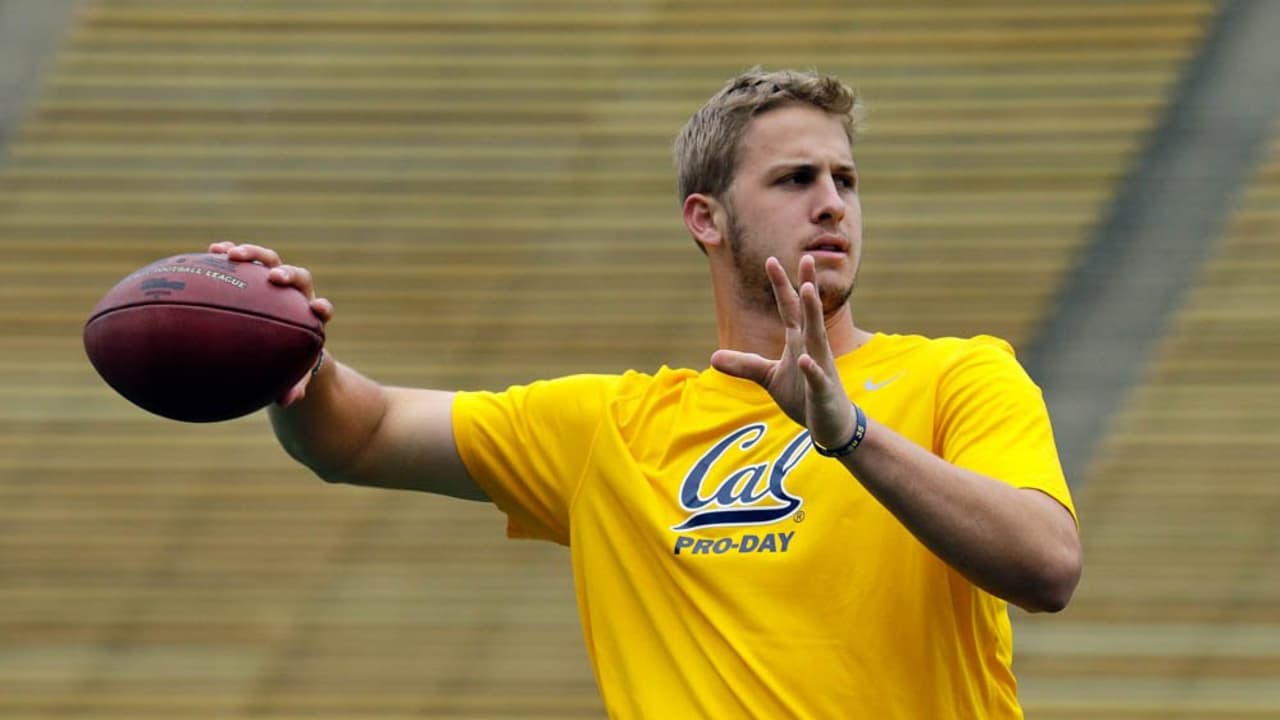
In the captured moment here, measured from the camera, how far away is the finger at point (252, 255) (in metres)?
2.40

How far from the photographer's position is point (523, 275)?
5844 mm

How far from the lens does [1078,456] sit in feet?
17.7

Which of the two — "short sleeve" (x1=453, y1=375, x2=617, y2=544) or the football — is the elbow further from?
the football

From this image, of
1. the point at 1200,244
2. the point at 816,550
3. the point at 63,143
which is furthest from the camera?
the point at 63,143

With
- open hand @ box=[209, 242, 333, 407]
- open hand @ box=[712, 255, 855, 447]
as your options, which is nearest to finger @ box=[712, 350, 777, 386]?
open hand @ box=[712, 255, 855, 447]

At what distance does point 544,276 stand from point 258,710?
5.75 feet

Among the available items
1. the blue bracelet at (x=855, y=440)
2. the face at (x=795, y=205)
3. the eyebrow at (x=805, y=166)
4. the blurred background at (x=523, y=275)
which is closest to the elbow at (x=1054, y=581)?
the blue bracelet at (x=855, y=440)

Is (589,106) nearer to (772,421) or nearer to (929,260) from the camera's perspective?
(929,260)

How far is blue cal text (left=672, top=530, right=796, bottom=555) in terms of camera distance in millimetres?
2127

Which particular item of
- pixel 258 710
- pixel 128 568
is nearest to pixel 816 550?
pixel 258 710

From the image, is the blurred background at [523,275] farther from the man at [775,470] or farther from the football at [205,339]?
the football at [205,339]

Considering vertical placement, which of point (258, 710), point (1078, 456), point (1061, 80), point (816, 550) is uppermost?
point (816, 550)

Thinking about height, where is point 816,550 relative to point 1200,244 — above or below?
above

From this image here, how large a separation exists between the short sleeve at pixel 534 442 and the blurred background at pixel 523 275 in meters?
2.46
